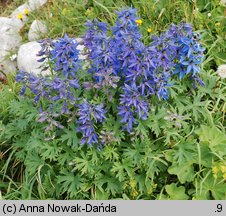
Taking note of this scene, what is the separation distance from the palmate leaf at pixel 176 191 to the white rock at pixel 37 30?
2250mm

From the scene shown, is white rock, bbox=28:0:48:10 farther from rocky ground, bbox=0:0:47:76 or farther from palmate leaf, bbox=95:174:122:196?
palmate leaf, bbox=95:174:122:196

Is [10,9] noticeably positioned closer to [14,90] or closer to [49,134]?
[14,90]

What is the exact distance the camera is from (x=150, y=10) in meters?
4.43

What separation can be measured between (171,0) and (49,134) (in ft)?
6.67

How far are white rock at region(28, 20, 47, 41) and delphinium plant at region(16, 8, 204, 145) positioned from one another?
145cm

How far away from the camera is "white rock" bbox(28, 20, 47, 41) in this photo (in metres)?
4.72

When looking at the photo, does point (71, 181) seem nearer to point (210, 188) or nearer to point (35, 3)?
point (210, 188)

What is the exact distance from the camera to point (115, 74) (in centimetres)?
315

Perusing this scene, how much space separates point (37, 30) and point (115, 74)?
1858 mm

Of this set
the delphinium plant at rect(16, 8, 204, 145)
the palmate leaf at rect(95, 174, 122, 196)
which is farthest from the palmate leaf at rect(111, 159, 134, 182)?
the delphinium plant at rect(16, 8, 204, 145)

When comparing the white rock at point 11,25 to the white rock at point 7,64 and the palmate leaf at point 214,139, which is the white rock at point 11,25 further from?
the palmate leaf at point 214,139

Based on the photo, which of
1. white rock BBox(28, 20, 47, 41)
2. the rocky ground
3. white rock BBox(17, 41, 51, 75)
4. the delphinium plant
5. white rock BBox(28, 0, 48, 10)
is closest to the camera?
the delphinium plant

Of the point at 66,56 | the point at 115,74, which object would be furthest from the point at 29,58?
the point at 115,74

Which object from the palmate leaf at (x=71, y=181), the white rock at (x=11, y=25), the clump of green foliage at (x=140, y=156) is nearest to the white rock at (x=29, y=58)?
the white rock at (x=11, y=25)
